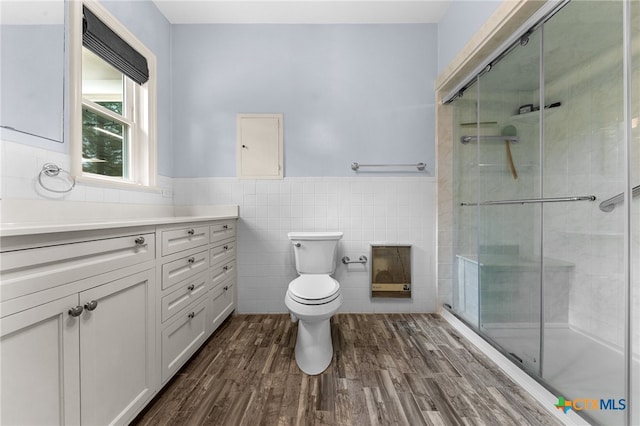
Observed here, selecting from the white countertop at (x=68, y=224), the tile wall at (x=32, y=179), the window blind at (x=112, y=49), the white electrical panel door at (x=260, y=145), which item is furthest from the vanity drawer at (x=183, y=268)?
the window blind at (x=112, y=49)

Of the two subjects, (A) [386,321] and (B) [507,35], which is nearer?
(B) [507,35]

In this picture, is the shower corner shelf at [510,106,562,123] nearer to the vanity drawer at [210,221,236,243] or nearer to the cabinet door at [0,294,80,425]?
the vanity drawer at [210,221,236,243]

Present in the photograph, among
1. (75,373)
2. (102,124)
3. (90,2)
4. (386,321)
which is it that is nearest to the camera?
(75,373)

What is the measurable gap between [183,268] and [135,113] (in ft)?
4.64

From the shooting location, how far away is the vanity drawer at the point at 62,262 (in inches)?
26.0

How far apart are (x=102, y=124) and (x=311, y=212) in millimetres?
1642

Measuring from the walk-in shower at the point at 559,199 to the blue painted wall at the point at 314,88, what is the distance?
23.0 inches

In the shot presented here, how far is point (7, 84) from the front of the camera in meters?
1.14

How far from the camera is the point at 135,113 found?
2021 millimetres

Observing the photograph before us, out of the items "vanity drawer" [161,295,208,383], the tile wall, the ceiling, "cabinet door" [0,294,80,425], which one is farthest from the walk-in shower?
the tile wall

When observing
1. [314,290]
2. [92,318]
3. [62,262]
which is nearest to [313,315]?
[314,290]

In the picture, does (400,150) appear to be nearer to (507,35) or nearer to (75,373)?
(507,35)

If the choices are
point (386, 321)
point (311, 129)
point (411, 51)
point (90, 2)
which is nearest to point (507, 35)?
point (411, 51)

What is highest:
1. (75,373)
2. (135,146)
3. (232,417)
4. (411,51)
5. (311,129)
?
(411,51)
